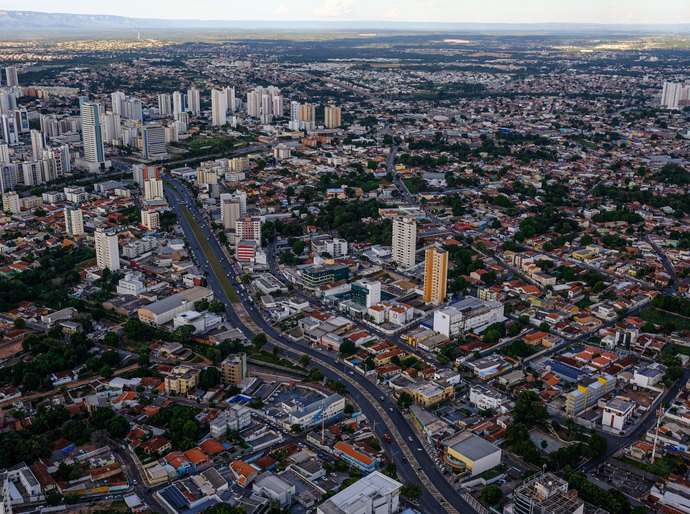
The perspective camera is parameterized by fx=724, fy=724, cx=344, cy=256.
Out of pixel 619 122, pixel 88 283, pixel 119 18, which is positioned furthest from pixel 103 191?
pixel 119 18

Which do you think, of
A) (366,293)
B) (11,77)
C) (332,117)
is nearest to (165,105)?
(332,117)

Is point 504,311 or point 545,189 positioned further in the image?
point 545,189

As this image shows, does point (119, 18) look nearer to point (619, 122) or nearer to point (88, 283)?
point (619, 122)

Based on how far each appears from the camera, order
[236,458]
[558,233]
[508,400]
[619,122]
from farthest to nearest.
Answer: [619,122] → [558,233] → [508,400] → [236,458]

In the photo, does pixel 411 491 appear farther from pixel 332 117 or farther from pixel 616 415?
pixel 332 117

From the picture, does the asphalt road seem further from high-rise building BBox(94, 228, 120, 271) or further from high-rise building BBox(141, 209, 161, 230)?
high-rise building BBox(141, 209, 161, 230)

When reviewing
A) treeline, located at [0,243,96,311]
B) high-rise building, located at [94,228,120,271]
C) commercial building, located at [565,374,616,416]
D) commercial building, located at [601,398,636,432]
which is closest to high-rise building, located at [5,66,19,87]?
treeline, located at [0,243,96,311]
